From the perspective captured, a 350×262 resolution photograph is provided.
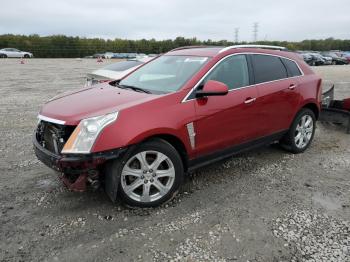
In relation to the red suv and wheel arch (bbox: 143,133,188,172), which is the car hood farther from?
wheel arch (bbox: 143,133,188,172)

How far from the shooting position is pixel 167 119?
12.0 feet

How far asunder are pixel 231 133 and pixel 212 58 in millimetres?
973

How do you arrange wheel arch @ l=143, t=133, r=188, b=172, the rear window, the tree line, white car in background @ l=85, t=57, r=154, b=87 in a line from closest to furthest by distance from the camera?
1. wheel arch @ l=143, t=133, r=188, b=172
2. white car in background @ l=85, t=57, r=154, b=87
3. the rear window
4. the tree line

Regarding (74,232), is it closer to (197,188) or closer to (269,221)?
(197,188)

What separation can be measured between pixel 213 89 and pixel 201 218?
4.65 ft

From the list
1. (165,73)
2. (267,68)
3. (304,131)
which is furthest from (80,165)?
(304,131)

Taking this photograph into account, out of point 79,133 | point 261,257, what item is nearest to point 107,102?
point 79,133

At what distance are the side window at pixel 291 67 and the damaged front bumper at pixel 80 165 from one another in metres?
3.18

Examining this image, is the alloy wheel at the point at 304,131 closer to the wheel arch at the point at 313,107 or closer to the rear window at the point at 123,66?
the wheel arch at the point at 313,107

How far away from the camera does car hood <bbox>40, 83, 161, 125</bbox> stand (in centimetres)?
347

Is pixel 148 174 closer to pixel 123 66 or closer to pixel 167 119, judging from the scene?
pixel 167 119

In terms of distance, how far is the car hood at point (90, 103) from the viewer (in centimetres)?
347

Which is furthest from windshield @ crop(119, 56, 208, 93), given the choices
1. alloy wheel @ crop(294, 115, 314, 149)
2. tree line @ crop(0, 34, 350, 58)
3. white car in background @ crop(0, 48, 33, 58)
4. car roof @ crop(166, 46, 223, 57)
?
white car in background @ crop(0, 48, 33, 58)

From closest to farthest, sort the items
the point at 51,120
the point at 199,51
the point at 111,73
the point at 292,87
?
the point at 51,120
the point at 199,51
the point at 292,87
the point at 111,73
